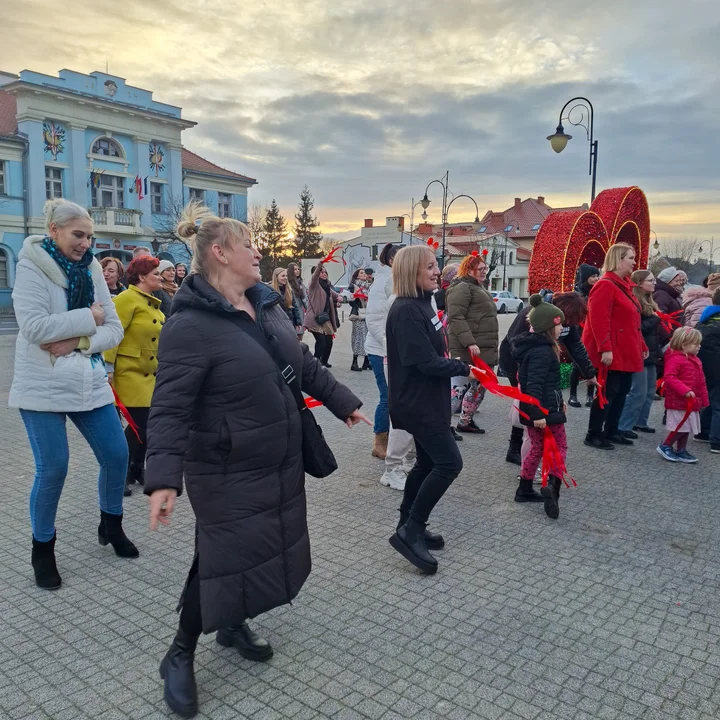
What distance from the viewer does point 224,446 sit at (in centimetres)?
246

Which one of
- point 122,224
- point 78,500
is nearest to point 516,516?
point 78,500

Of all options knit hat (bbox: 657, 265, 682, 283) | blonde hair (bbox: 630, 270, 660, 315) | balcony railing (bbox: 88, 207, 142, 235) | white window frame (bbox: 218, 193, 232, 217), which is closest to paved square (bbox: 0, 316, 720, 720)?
blonde hair (bbox: 630, 270, 660, 315)

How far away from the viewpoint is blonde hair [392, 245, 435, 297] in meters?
3.86

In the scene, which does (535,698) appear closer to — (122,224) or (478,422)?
(478,422)

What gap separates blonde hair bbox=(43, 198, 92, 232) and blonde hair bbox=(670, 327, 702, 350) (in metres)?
5.62

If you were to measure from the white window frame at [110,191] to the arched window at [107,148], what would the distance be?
130 cm

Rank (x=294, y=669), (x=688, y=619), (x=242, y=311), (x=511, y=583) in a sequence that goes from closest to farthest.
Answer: (x=242, y=311) < (x=294, y=669) < (x=688, y=619) < (x=511, y=583)

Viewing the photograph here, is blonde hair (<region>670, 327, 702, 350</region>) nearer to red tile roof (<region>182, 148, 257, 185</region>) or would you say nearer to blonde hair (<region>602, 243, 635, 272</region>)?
blonde hair (<region>602, 243, 635, 272</region>)

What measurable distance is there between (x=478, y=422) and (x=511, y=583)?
14.1 ft

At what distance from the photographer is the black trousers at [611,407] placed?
6629 mm

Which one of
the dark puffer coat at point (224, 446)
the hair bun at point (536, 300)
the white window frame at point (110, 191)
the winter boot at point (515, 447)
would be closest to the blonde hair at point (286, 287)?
the winter boot at point (515, 447)

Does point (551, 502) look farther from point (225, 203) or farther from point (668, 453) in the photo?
point (225, 203)

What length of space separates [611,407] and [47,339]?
18.3 ft

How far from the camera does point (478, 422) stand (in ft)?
25.9
